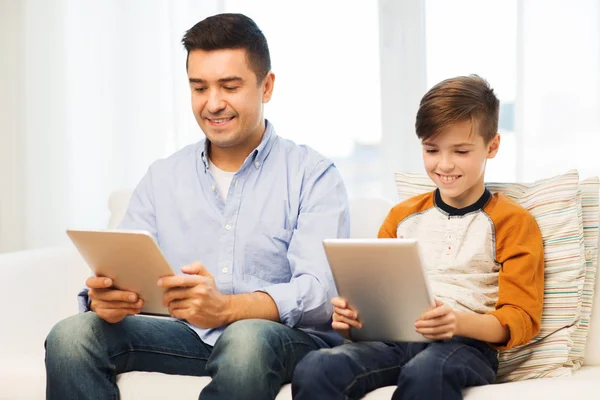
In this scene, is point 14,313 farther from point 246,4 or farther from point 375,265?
point 246,4

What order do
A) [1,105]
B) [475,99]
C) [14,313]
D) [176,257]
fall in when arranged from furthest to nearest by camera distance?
[1,105], [14,313], [176,257], [475,99]

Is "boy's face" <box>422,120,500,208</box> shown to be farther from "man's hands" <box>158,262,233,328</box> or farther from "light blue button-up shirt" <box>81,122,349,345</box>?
"man's hands" <box>158,262,233,328</box>

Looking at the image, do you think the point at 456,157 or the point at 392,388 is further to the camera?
the point at 456,157

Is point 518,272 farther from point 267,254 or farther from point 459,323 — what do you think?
point 267,254

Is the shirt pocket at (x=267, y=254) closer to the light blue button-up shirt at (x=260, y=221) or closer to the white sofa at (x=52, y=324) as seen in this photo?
the light blue button-up shirt at (x=260, y=221)

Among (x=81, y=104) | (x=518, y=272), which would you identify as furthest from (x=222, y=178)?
(x=81, y=104)

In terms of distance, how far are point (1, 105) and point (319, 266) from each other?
101 inches

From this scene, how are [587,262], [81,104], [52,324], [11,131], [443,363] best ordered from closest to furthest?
[443,363] < [587,262] < [52,324] < [81,104] < [11,131]

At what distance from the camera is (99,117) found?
3.67 meters

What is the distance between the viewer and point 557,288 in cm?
177

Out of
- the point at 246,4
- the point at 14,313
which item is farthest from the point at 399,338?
the point at 246,4

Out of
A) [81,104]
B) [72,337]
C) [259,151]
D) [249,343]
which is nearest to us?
[249,343]

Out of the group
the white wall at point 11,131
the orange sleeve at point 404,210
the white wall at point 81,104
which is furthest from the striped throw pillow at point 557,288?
the white wall at point 11,131

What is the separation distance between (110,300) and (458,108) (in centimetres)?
84
